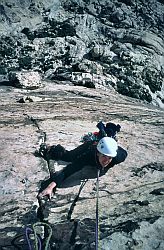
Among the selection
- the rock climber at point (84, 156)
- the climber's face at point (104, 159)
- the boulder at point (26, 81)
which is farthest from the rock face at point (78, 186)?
the boulder at point (26, 81)

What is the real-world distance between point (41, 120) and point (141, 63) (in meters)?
7.29

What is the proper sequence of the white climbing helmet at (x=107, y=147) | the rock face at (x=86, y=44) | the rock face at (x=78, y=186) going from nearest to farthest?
the rock face at (x=78, y=186) < the white climbing helmet at (x=107, y=147) < the rock face at (x=86, y=44)

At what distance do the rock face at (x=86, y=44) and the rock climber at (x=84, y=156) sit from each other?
566cm

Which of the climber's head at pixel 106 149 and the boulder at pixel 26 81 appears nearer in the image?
the climber's head at pixel 106 149

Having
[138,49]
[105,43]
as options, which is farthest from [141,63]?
[105,43]

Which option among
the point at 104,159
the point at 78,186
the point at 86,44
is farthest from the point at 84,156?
the point at 86,44

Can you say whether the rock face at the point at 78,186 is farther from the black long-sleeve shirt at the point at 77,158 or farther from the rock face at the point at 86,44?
the rock face at the point at 86,44

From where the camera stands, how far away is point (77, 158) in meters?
5.39

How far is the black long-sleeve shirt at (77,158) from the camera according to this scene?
16.5 feet

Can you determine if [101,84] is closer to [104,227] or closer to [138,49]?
[138,49]

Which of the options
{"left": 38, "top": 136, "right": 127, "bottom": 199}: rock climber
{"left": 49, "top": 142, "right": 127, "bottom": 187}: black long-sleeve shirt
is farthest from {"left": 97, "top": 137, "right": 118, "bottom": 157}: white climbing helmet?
{"left": 49, "top": 142, "right": 127, "bottom": 187}: black long-sleeve shirt

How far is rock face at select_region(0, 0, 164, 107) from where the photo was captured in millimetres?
12086

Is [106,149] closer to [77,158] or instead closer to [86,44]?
[77,158]

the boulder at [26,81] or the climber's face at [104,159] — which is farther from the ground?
the climber's face at [104,159]
